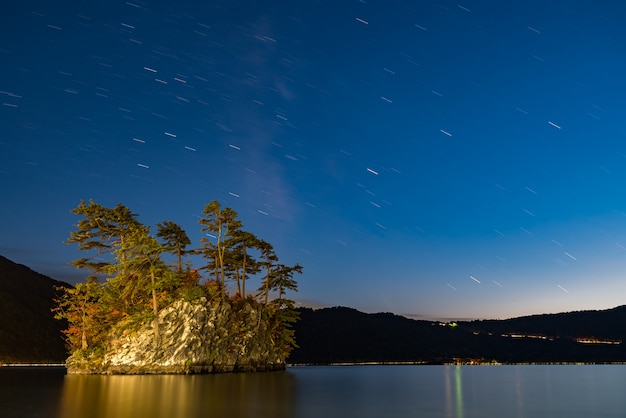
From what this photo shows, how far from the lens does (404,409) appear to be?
2895cm

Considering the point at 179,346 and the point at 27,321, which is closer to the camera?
the point at 179,346

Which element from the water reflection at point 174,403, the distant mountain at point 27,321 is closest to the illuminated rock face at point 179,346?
the water reflection at point 174,403

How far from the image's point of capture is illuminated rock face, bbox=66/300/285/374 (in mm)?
57844

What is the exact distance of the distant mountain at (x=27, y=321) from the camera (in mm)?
117812

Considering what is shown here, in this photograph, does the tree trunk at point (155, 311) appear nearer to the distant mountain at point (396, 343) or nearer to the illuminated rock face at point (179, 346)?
the illuminated rock face at point (179, 346)

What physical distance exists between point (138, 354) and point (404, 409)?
3825 centimetres

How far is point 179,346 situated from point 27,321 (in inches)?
3451

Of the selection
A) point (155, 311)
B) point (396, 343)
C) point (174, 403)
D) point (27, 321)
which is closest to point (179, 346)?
point (155, 311)

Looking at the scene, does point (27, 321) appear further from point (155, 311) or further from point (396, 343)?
point (396, 343)

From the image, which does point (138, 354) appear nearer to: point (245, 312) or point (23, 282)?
point (245, 312)

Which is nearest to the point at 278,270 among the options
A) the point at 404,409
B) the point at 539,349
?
the point at 404,409

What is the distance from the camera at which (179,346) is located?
5853cm

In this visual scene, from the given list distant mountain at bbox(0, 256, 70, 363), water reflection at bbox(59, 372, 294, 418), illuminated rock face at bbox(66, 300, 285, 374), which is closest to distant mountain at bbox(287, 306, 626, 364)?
distant mountain at bbox(0, 256, 70, 363)

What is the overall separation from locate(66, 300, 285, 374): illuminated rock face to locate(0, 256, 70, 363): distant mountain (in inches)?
2618
